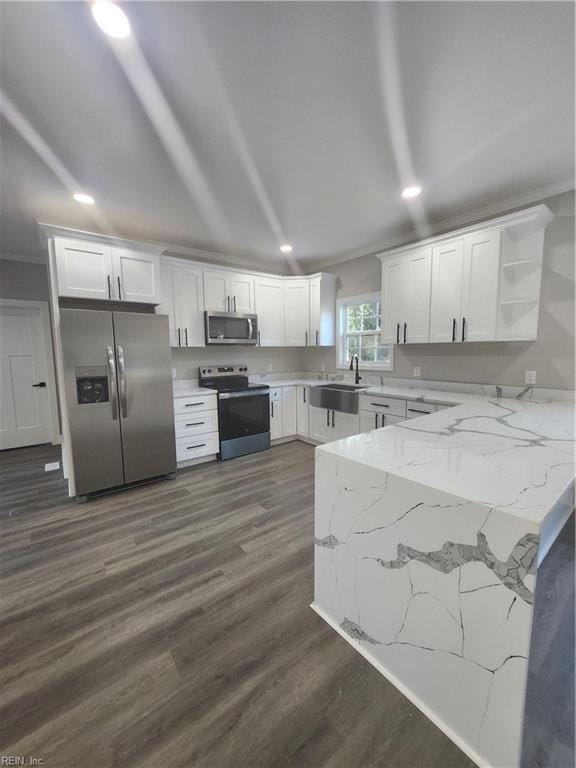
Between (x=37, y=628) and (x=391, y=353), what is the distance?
3.85 m

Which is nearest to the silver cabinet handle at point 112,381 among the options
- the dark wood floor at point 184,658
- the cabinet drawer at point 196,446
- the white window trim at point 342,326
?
the cabinet drawer at point 196,446

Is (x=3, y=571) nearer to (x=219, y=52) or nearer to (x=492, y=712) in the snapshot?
(x=492, y=712)

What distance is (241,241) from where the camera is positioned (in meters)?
3.79

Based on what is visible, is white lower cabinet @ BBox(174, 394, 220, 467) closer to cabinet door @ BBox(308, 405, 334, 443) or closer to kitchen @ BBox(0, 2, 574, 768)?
kitchen @ BBox(0, 2, 574, 768)

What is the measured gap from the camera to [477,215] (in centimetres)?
305

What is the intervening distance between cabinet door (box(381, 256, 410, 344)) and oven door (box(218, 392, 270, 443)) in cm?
173

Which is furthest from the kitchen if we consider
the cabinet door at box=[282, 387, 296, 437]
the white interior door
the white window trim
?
the cabinet door at box=[282, 387, 296, 437]

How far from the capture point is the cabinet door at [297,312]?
4.64 metres

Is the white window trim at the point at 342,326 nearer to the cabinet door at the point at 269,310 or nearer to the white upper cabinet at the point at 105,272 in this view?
the cabinet door at the point at 269,310

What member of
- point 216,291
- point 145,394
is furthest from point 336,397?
point 145,394

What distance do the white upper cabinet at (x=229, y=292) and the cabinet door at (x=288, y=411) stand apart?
123 cm

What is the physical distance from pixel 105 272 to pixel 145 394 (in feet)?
4.13

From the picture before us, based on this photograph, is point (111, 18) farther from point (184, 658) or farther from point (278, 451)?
point (278, 451)

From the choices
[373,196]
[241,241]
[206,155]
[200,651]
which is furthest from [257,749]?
[241,241]
